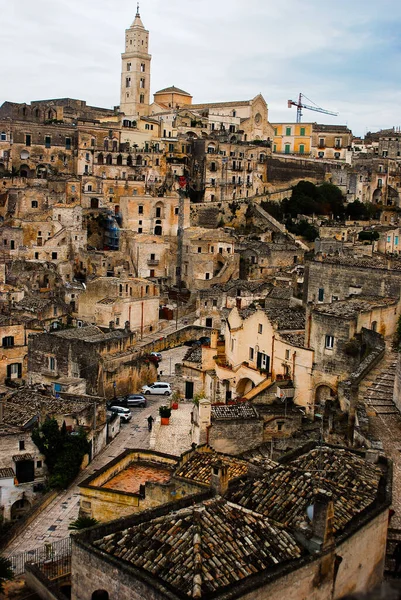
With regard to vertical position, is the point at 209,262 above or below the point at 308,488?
above

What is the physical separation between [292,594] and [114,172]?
6026 centimetres

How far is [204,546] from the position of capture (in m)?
10.6

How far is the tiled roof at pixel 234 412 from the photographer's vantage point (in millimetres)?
21547

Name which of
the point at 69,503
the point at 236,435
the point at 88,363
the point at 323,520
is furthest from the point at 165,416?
the point at 323,520

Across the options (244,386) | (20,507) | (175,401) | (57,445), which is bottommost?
(20,507)

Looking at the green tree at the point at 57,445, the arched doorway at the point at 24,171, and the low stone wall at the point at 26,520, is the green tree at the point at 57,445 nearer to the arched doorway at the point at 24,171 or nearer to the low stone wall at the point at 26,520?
the low stone wall at the point at 26,520

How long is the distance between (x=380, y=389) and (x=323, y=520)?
36.9 ft

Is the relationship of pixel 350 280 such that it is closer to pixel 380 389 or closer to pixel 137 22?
pixel 380 389

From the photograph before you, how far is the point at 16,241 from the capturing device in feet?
177

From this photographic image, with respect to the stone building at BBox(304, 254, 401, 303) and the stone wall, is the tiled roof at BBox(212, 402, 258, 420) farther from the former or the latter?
the stone building at BBox(304, 254, 401, 303)

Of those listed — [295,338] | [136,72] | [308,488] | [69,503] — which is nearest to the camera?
[308,488]

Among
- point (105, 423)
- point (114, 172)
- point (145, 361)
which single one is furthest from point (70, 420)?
point (114, 172)

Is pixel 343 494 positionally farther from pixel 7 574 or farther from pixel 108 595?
pixel 7 574

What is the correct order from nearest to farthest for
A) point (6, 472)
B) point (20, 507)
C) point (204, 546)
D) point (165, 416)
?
point (204, 546), point (6, 472), point (20, 507), point (165, 416)
